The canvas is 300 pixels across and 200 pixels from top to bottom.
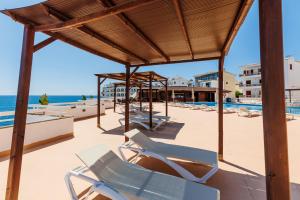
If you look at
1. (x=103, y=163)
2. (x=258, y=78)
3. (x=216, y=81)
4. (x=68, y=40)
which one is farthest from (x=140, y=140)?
(x=216, y=81)

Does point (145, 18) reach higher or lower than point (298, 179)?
higher

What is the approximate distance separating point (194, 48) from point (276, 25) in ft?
8.90

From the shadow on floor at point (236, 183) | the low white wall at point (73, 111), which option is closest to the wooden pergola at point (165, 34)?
the shadow on floor at point (236, 183)

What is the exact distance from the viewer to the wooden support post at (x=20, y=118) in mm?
2205

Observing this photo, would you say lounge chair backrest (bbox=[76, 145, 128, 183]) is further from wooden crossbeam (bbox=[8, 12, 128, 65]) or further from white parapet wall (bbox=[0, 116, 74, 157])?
white parapet wall (bbox=[0, 116, 74, 157])

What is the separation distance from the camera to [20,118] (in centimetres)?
230

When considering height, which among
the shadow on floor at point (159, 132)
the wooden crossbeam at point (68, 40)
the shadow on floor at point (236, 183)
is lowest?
the shadow on floor at point (236, 183)

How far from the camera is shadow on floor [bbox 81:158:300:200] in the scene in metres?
2.54

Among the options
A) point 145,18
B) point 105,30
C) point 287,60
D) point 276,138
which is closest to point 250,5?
point 145,18

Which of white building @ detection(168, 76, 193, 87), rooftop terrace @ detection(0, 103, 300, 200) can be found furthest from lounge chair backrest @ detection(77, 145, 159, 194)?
white building @ detection(168, 76, 193, 87)

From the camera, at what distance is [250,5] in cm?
203

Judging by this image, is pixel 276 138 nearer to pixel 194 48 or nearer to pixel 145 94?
pixel 194 48

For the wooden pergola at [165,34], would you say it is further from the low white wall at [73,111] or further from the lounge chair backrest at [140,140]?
the low white wall at [73,111]

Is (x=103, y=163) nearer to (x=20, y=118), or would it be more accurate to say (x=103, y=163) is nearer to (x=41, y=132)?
(x=20, y=118)
